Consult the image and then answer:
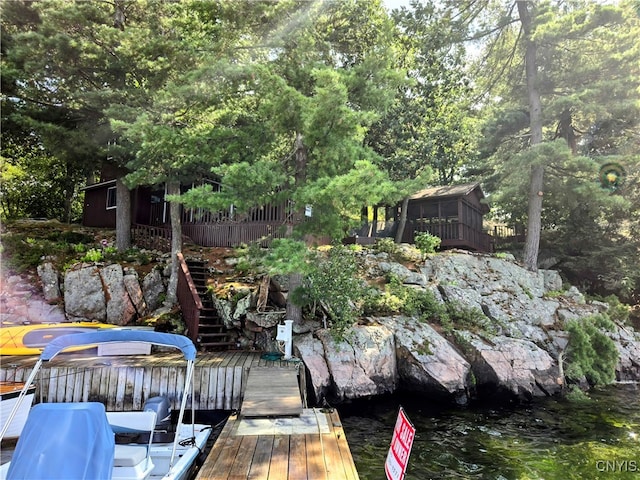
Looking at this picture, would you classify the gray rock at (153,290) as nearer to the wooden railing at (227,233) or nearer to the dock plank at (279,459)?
the wooden railing at (227,233)

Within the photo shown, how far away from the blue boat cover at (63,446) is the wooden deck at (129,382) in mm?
3871

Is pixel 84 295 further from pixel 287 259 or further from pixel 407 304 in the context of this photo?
pixel 407 304

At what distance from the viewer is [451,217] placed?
2000 centimetres

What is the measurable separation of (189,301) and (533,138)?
1751 centimetres

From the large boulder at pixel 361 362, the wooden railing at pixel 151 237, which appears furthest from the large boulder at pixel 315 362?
the wooden railing at pixel 151 237

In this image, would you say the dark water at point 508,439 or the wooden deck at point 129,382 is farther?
the wooden deck at point 129,382

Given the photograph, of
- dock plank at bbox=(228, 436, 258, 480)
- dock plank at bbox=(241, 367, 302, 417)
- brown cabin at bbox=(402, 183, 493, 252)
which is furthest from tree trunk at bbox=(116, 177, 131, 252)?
brown cabin at bbox=(402, 183, 493, 252)

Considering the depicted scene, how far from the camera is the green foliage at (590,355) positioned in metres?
11.0

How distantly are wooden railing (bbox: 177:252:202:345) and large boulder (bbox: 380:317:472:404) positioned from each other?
540 centimetres

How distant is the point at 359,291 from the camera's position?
10.6 m

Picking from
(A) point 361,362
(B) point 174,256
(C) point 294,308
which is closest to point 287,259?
(C) point 294,308

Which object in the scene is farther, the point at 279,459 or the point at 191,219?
the point at 191,219

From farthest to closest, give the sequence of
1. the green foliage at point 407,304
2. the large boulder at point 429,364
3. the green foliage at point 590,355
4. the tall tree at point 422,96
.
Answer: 1. the tall tree at point 422,96
2. the green foliage at point 407,304
3. the green foliage at point 590,355
4. the large boulder at point 429,364

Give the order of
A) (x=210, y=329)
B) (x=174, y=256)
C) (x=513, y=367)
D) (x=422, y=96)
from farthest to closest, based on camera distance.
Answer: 1. (x=422, y=96)
2. (x=174, y=256)
3. (x=210, y=329)
4. (x=513, y=367)
